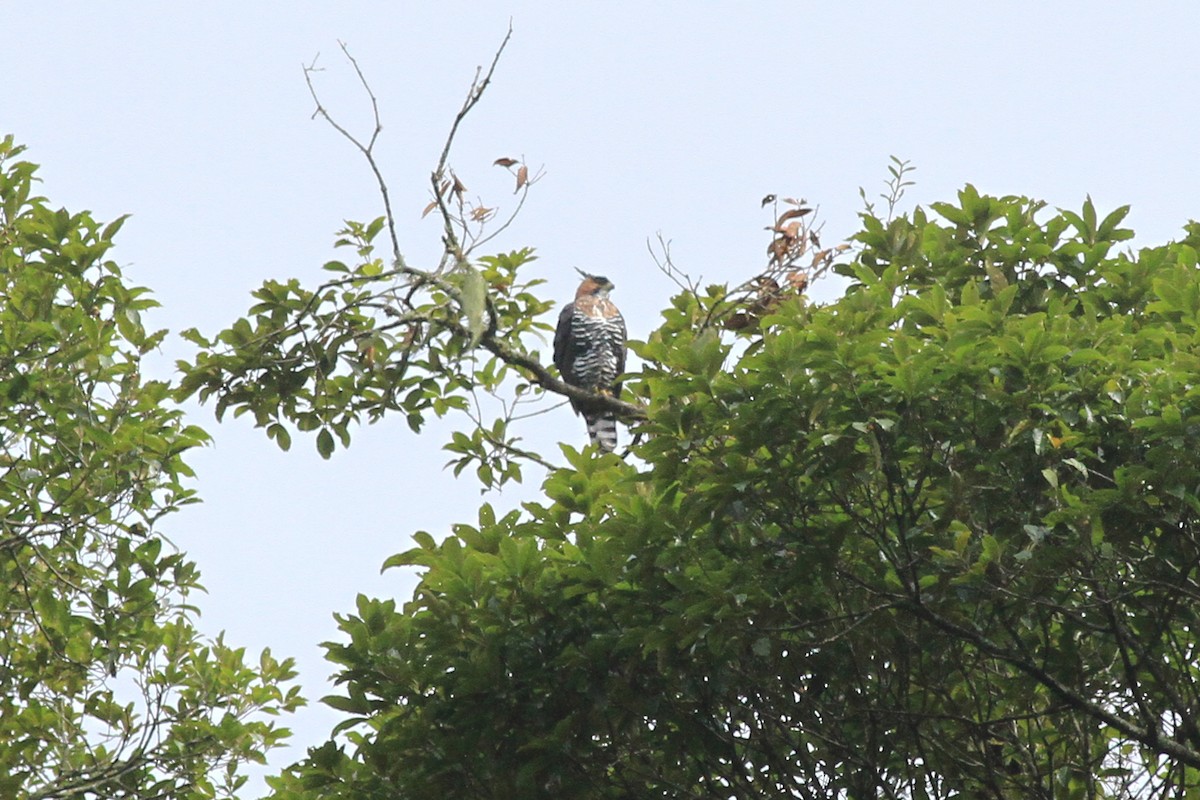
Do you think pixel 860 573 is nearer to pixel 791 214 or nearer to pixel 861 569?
pixel 861 569

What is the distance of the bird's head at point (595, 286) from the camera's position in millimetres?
9852

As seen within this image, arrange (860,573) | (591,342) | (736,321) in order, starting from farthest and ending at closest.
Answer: (591,342), (736,321), (860,573)

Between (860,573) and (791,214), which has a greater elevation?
(791,214)

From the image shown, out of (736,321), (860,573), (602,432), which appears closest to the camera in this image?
(860,573)

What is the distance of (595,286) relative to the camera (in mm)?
9906

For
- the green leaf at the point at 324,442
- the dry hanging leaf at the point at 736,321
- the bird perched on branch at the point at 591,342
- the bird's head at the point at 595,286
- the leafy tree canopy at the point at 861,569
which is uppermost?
the bird's head at the point at 595,286

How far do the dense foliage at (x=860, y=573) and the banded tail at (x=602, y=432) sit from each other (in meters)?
2.46

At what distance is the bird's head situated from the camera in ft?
32.3

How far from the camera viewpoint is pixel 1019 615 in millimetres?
4730

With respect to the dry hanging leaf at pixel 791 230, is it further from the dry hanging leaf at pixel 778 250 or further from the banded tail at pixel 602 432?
the banded tail at pixel 602 432

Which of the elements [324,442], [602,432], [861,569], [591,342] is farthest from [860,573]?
[591,342]

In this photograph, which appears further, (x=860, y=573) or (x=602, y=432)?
(x=602, y=432)

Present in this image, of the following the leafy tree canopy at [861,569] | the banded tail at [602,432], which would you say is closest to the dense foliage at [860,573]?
the leafy tree canopy at [861,569]

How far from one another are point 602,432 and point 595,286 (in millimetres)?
1967
